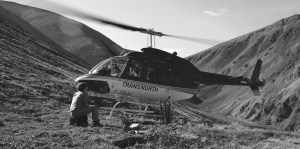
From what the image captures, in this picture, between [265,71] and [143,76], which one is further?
[265,71]

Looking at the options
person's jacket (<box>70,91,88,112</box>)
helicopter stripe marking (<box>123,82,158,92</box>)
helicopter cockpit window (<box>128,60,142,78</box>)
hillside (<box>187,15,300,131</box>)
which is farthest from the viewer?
hillside (<box>187,15,300,131</box>)

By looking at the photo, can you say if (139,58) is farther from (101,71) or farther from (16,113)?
(16,113)

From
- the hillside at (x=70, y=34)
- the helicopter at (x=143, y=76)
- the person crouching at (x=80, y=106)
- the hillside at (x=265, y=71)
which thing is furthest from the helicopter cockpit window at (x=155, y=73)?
the hillside at (x=70, y=34)

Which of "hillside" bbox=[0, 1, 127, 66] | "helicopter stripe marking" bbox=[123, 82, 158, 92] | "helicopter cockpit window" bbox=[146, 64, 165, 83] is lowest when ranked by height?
"helicopter stripe marking" bbox=[123, 82, 158, 92]

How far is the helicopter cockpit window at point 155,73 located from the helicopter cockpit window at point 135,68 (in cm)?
51

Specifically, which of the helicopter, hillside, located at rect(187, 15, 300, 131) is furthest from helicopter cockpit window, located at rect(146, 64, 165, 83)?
hillside, located at rect(187, 15, 300, 131)

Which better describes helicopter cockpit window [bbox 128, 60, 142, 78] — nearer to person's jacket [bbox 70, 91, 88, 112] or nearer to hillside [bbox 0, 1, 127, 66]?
person's jacket [bbox 70, 91, 88, 112]

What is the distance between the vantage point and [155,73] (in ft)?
52.2

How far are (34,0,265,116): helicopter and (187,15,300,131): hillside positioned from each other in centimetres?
7656

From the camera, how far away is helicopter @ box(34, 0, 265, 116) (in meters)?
15.0

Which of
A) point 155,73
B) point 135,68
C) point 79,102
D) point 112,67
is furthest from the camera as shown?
point 155,73

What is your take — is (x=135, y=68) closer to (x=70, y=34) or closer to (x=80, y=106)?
(x=80, y=106)

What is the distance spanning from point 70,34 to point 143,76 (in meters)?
115

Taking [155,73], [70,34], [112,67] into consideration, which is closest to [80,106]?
[112,67]
